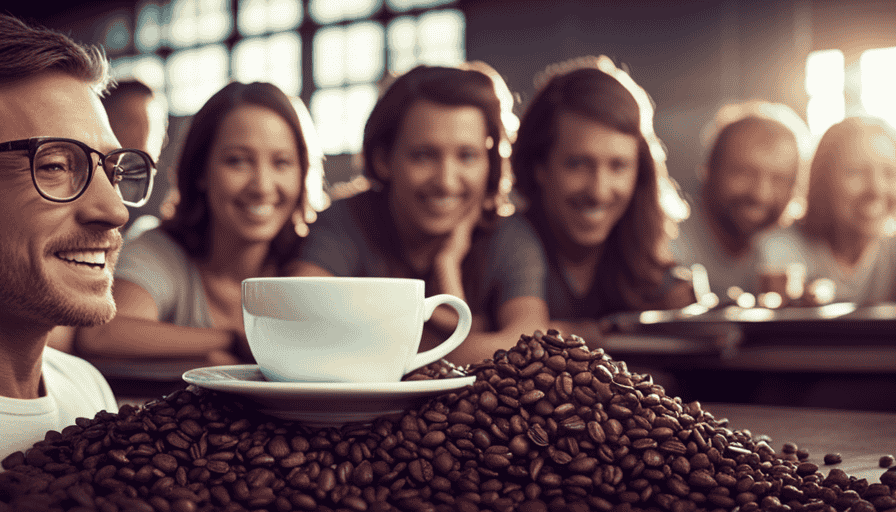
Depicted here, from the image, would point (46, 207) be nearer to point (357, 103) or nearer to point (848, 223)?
point (848, 223)

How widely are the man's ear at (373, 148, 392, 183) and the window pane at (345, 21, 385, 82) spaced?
19.5ft

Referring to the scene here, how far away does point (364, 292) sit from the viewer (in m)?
0.55

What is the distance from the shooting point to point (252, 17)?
813cm

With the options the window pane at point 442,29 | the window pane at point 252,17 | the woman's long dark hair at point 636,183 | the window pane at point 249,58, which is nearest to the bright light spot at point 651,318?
the woman's long dark hair at point 636,183

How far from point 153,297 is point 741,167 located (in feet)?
7.10

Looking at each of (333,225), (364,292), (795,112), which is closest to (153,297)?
(333,225)

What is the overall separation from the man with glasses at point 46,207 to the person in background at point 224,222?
776 mm

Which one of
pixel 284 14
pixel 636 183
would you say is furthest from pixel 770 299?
Answer: pixel 284 14

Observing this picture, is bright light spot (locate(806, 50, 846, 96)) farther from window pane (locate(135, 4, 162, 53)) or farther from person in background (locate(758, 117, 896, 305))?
window pane (locate(135, 4, 162, 53))

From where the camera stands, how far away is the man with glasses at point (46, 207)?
551mm

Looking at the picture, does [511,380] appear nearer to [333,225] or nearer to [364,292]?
[364,292]

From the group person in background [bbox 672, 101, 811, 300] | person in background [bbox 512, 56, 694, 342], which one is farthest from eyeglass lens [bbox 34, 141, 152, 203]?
person in background [bbox 672, 101, 811, 300]

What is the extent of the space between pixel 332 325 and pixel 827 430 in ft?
2.22

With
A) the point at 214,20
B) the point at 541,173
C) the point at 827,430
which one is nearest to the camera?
the point at 827,430
